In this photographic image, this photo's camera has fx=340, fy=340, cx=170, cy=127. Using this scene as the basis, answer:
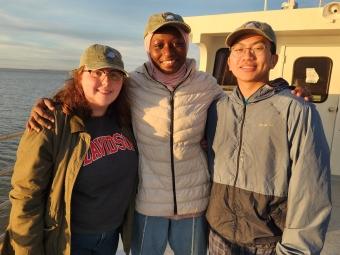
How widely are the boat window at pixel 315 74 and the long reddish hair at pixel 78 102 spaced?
4.15 m

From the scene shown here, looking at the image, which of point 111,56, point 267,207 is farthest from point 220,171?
point 111,56

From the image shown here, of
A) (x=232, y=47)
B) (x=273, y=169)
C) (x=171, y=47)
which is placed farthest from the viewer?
(x=171, y=47)

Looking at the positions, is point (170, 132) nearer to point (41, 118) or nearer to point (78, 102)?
point (78, 102)

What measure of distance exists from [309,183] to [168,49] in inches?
43.1


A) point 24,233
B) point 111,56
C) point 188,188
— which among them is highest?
point 111,56

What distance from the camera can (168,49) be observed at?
6.77ft

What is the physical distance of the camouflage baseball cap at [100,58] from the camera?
1.89m

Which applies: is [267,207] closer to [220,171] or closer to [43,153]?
[220,171]

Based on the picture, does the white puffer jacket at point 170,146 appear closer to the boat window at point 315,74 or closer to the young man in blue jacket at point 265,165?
the young man in blue jacket at point 265,165

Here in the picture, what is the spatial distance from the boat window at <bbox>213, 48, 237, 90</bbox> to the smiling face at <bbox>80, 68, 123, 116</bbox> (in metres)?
3.97

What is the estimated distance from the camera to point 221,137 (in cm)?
196

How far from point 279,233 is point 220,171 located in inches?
17.8

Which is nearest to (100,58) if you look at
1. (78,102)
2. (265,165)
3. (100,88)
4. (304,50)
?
(100,88)

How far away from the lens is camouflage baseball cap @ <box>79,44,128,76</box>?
189 cm
